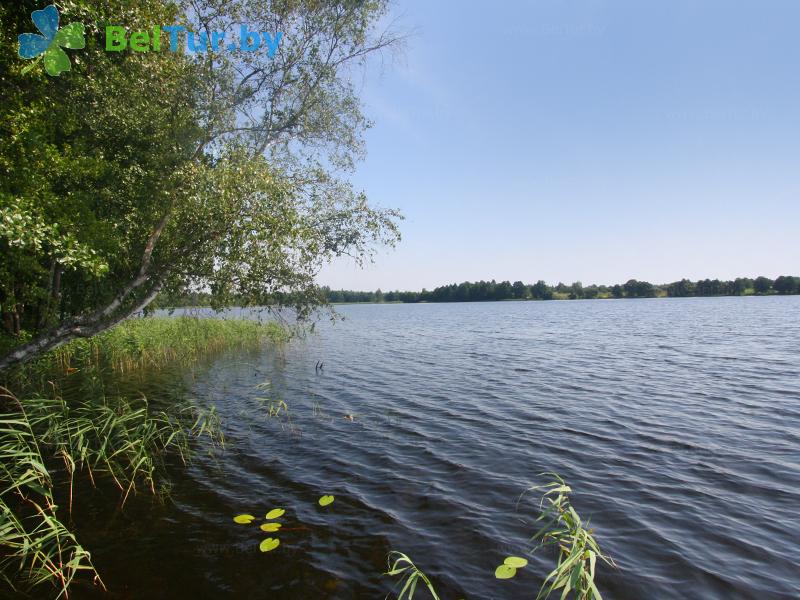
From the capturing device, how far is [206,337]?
110 ft

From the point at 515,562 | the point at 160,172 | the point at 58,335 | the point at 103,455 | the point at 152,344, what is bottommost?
the point at 515,562

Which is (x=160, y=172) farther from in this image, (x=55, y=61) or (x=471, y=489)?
(x=471, y=489)

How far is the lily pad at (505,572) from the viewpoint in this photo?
22.0 feet

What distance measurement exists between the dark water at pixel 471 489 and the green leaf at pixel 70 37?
11317 millimetres

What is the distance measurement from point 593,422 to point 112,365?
26.5 meters

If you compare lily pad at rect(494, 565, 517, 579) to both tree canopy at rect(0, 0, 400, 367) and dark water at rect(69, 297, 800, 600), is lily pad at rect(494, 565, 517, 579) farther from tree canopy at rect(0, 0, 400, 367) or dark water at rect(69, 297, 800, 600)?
tree canopy at rect(0, 0, 400, 367)

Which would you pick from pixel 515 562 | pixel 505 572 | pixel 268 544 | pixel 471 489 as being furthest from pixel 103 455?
pixel 515 562

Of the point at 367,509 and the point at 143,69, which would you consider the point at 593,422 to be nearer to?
the point at 367,509

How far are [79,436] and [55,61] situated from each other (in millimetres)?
9965

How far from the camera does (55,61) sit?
11.3 metres

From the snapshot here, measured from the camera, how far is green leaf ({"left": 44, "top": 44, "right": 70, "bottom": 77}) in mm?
11109

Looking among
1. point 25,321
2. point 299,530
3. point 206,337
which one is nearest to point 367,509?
point 299,530

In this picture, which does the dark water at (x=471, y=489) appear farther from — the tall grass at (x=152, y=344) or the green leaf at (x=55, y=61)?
the green leaf at (x=55, y=61)

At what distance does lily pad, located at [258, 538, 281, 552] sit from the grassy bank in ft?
8.13
